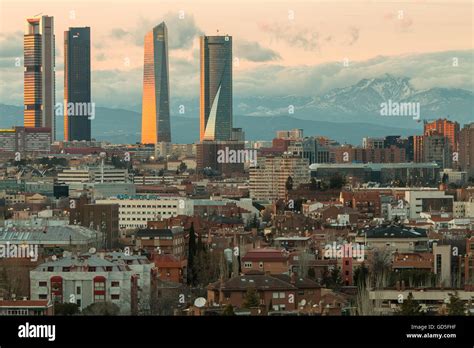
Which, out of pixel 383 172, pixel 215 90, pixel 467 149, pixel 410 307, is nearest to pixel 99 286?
pixel 410 307

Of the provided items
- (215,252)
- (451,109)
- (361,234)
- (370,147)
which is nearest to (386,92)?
(451,109)

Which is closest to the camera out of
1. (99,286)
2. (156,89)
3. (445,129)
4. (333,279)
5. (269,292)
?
(99,286)

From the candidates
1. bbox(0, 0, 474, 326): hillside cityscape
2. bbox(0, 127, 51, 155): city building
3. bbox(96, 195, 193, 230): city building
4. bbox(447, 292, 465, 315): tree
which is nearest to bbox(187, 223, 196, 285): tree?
bbox(0, 0, 474, 326): hillside cityscape

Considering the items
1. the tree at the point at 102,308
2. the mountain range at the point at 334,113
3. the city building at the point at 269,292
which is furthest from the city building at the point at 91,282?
the mountain range at the point at 334,113

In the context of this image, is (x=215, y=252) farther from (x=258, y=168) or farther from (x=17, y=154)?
(x=17, y=154)

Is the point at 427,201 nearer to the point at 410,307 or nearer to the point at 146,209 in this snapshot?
the point at 146,209

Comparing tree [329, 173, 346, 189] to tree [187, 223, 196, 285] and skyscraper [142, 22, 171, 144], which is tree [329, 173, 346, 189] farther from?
skyscraper [142, 22, 171, 144]

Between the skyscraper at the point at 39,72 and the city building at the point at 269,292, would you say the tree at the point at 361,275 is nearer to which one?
the city building at the point at 269,292
